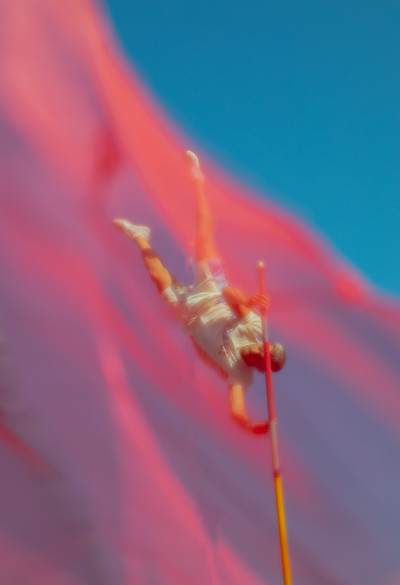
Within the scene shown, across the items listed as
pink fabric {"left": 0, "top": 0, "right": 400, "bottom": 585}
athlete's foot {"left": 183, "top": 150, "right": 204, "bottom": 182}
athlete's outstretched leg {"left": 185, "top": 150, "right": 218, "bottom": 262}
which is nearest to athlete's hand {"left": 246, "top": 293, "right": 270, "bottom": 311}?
athlete's outstretched leg {"left": 185, "top": 150, "right": 218, "bottom": 262}

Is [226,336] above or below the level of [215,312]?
below

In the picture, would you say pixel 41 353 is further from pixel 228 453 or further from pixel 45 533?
pixel 228 453

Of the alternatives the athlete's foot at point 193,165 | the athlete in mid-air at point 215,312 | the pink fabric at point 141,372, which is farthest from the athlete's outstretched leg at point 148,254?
the athlete's foot at point 193,165

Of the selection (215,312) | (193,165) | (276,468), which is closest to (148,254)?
(215,312)

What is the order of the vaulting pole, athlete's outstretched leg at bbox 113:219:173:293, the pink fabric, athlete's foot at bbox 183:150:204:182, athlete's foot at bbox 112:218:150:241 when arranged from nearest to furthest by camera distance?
the vaulting pole → the pink fabric → athlete's outstretched leg at bbox 113:219:173:293 → athlete's foot at bbox 112:218:150:241 → athlete's foot at bbox 183:150:204:182

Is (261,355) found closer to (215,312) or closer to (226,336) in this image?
(226,336)

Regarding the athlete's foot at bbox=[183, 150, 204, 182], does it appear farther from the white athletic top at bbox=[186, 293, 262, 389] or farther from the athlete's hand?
the athlete's hand
